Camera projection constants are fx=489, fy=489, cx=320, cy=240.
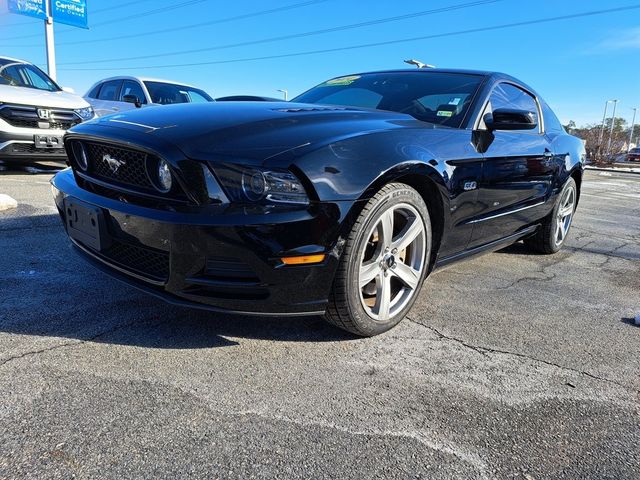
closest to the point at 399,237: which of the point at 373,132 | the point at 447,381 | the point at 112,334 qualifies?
the point at 373,132

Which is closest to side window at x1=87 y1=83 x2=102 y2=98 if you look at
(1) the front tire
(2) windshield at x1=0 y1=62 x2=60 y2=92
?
(2) windshield at x1=0 y1=62 x2=60 y2=92

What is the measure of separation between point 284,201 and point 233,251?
0.93ft

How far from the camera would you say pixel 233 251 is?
194 centimetres

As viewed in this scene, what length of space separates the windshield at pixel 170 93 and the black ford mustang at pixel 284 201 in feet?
22.0

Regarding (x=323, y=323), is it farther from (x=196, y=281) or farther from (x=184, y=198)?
(x=184, y=198)

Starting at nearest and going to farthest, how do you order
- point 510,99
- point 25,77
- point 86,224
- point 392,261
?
point 86,224 → point 392,261 → point 510,99 → point 25,77

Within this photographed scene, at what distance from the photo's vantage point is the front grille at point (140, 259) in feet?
6.76

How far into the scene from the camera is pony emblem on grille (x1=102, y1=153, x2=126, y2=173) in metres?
2.23

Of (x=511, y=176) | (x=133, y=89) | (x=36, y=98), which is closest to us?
(x=511, y=176)

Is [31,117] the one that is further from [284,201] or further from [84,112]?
[284,201]

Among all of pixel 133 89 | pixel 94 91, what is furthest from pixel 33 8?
pixel 133 89

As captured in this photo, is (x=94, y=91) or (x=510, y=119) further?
(x=94, y=91)

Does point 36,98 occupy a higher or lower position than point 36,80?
lower

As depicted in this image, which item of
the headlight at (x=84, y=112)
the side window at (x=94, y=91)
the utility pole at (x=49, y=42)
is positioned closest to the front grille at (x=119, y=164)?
the headlight at (x=84, y=112)
